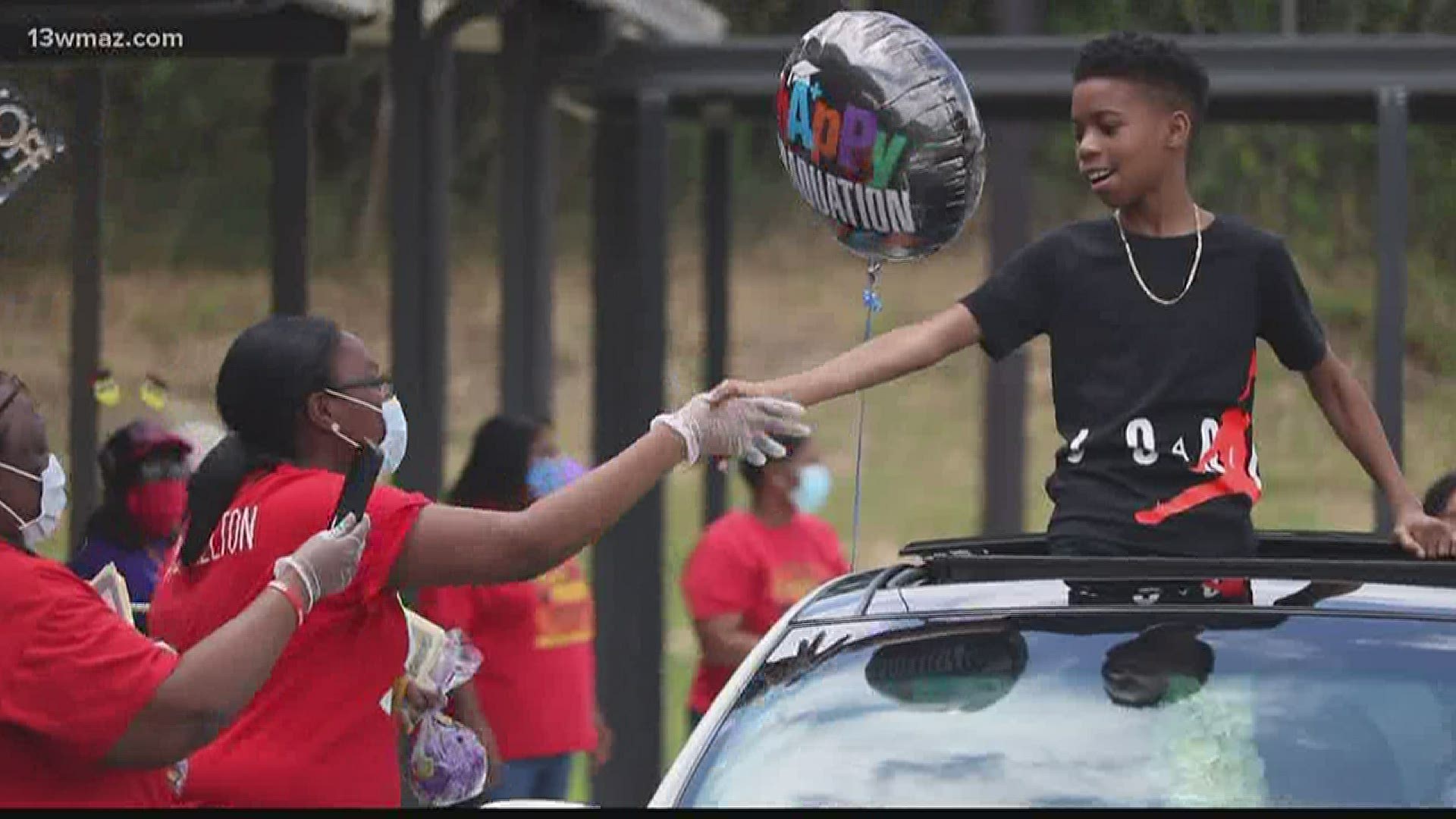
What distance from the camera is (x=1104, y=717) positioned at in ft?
13.3

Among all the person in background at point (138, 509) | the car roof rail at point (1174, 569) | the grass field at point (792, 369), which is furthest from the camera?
the grass field at point (792, 369)

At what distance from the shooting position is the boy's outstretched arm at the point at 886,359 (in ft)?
16.7

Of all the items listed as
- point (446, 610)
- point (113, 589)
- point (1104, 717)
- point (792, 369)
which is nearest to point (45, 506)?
point (113, 589)

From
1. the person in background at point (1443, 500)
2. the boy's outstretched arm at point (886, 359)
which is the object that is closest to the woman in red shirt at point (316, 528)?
the boy's outstretched arm at point (886, 359)

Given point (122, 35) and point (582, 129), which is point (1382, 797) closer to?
point (122, 35)

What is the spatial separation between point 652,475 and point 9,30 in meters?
3.80

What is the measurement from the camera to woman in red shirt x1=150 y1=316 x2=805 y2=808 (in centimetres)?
441

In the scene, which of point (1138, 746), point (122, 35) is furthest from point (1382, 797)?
point (122, 35)

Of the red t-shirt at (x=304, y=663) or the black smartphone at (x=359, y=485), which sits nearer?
the black smartphone at (x=359, y=485)

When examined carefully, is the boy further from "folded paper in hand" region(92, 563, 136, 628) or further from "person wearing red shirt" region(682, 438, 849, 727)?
"person wearing red shirt" region(682, 438, 849, 727)

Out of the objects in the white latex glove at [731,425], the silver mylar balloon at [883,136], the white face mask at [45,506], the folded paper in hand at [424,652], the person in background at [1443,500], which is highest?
the silver mylar balloon at [883,136]

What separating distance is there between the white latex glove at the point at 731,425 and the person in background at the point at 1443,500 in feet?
7.80

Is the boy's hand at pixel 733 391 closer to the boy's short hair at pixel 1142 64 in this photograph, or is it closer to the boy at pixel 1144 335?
the boy at pixel 1144 335

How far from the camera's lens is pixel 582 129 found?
17469 millimetres
